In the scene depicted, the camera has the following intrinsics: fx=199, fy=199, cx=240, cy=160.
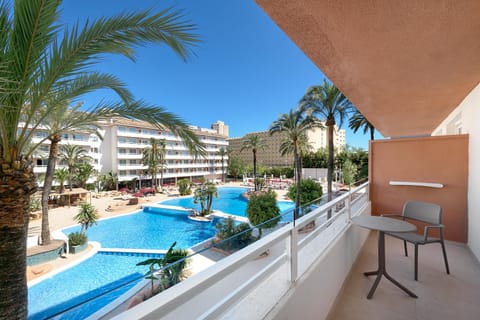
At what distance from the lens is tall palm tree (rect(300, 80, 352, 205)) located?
9.59 meters

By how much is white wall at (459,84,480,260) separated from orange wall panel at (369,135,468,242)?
0.26m

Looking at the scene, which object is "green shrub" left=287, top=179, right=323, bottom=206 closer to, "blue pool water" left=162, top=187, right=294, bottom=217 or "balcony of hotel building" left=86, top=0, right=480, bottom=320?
"blue pool water" left=162, top=187, right=294, bottom=217

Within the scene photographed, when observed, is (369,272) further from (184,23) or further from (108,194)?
(108,194)

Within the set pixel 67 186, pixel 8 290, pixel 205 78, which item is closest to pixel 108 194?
pixel 67 186

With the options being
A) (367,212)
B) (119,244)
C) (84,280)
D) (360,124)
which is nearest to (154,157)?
(119,244)

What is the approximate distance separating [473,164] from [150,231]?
12481mm

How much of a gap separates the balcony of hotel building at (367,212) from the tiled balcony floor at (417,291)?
14mm

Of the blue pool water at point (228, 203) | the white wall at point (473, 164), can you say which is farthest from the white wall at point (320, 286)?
the blue pool water at point (228, 203)

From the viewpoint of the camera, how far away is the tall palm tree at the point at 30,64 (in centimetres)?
162

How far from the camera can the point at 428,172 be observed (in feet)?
14.8

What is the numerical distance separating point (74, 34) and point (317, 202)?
3037mm

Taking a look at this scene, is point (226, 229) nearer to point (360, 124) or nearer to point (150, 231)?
point (150, 231)

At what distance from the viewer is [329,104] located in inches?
386

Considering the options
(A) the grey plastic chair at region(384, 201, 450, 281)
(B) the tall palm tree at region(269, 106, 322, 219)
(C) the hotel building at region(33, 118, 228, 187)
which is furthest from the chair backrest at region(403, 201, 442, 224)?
(C) the hotel building at region(33, 118, 228, 187)
